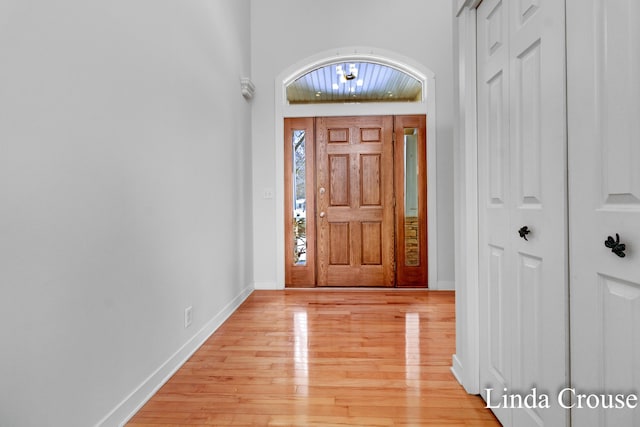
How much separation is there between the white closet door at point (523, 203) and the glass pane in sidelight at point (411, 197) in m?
2.35

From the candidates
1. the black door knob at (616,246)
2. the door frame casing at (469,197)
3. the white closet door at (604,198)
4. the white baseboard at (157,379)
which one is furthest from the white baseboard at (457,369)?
the white baseboard at (157,379)

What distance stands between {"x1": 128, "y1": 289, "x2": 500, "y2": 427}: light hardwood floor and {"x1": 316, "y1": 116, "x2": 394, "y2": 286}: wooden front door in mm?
894

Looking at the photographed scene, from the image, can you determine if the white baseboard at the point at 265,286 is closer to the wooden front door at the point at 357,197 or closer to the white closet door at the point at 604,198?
the wooden front door at the point at 357,197

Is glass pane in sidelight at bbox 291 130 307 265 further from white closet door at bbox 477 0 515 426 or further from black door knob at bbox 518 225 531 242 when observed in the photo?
black door knob at bbox 518 225 531 242

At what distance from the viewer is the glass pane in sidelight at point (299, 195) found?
4172 millimetres

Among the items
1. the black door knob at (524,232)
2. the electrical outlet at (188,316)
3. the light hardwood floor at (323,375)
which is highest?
the black door knob at (524,232)

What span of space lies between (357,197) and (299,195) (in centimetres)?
69

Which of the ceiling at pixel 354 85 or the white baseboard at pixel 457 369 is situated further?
the ceiling at pixel 354 85

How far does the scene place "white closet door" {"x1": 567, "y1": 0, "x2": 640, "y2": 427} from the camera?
861 millimetres

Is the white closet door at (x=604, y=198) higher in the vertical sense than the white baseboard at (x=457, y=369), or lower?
higher

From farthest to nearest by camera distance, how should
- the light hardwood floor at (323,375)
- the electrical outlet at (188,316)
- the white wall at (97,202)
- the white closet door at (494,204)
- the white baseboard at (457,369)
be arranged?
1. the electrical outlet at (188,316)
2. the white baseboard at (457,369)
3. the light hardwood floor at (323,375)
4. the white closet door at (494,204)
5. the white wall at (97,202)

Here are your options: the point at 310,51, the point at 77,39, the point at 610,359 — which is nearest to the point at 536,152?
the point at 610,359

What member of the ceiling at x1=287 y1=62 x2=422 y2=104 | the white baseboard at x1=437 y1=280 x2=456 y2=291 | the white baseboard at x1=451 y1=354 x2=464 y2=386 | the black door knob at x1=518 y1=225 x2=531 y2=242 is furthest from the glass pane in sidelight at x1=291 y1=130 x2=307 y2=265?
the black door knob at x1=518 y1=225 x2=531 y2=242

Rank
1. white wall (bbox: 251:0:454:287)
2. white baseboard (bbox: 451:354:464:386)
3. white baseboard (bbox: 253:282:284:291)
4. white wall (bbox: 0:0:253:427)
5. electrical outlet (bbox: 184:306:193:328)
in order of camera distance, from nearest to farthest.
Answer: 1. white wall (bbox: 0:0:253:427)
2. white baseboard (bbox: 451:354:464:386)
3. electrical outlet (bbox: 184:306:193:328)
4. white wall (bbox: 251:0:454:287)
5. white baseboard (bbox: 253:282:284:291)
